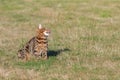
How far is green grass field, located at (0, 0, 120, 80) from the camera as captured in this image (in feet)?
47.0

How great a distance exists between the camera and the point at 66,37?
2055cm

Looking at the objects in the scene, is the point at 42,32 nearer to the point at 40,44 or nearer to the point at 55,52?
the point at 40,44

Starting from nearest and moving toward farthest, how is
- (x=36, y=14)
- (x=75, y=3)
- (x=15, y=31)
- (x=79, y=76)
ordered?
1. (x=79, y=76)
2. (x=15, y=31)
3. (x=36, y=14)
4. (x=75, y=3)

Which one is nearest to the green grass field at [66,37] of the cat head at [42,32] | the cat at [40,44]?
the cat at [40,44]

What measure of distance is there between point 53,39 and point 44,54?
178 inches

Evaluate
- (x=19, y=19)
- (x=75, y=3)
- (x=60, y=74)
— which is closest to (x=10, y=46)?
(x=60, y=74)

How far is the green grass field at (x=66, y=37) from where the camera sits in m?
14.3

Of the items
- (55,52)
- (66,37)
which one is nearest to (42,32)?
(55,52)

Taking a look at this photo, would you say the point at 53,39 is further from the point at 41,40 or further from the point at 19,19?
the point at 19,19

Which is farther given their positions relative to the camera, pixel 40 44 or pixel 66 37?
pixel 66 37

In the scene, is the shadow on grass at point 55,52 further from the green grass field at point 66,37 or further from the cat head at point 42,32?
the cat head at point 42,32

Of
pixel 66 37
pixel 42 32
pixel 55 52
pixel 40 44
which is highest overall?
pixel 42 32

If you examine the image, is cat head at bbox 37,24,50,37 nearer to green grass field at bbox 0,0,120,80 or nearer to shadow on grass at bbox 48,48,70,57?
green grass field at bbox 0,0,120,80

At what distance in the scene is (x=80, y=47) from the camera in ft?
59.2
